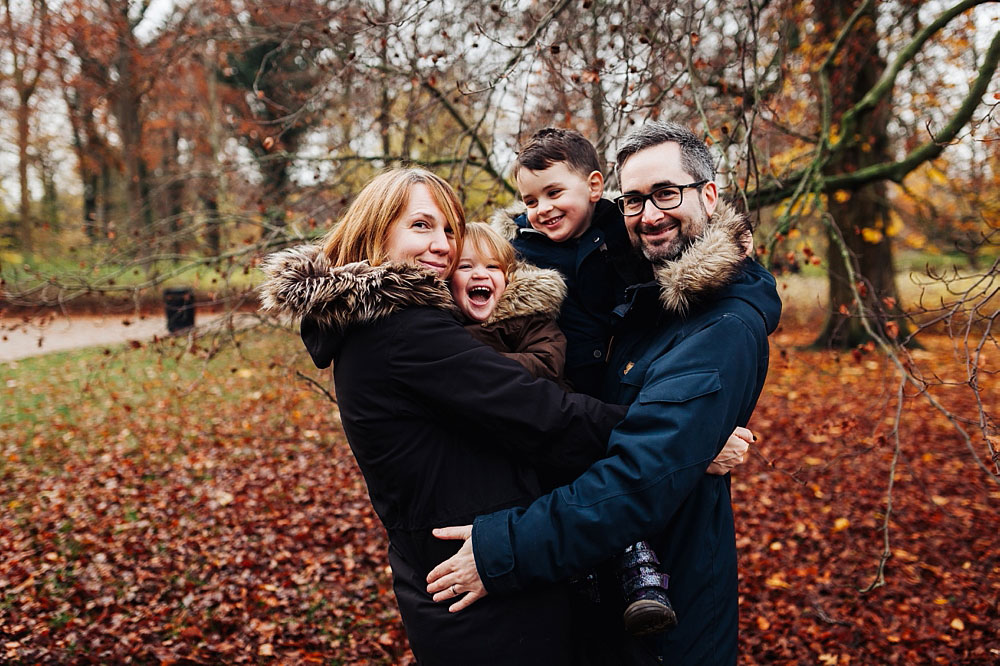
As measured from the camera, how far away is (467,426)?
1.74 meters

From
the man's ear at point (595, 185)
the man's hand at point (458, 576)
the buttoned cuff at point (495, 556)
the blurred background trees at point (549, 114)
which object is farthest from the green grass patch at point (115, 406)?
the buttoned cuff at point (495, 556)

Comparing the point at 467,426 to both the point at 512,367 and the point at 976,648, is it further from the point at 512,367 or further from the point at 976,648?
the point at 976,648

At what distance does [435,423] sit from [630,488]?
0.54 metres

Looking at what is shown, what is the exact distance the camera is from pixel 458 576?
1669 mm

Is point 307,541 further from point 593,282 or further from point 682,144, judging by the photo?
point 682,144

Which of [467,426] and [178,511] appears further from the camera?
[178,511]

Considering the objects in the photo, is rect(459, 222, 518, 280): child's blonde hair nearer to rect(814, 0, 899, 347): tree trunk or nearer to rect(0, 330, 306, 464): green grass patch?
rect(0, 330, 306, 464): green grass patch

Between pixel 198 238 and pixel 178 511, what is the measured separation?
291 centimetres

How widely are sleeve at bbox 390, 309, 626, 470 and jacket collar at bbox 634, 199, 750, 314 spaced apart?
1.29ft

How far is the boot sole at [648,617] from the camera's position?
170 centimetres

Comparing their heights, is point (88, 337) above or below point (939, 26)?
below

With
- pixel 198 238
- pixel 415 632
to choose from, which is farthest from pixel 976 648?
pixel 198 238

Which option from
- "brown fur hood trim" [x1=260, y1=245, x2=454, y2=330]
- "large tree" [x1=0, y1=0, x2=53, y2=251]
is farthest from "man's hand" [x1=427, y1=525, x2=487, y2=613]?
"large tree" [x1=0, y1=0, x2=53, y2=251]

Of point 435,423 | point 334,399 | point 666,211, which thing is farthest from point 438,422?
point 334,399
